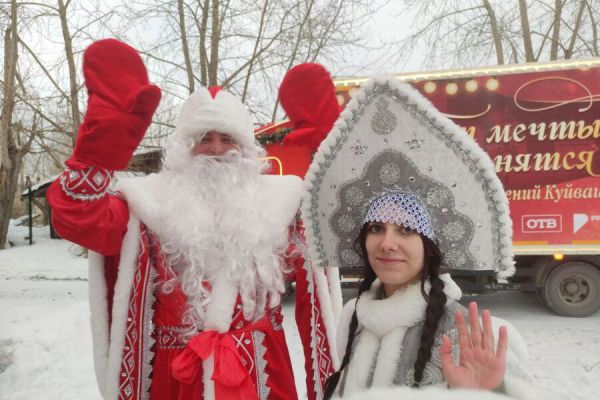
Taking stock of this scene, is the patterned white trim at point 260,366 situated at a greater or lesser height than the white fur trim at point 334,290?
lesser

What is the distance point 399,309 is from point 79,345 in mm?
4977

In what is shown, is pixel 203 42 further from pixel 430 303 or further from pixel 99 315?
pixel 430 303

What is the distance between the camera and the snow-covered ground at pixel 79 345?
4402 mm

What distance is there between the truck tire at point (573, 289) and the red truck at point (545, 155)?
1 cm

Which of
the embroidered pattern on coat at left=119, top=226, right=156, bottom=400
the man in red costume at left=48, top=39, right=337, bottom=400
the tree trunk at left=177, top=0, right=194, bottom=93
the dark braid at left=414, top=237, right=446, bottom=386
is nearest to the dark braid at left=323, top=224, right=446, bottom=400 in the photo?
the dark braid at left=414, top=237, right=446, bottom=386

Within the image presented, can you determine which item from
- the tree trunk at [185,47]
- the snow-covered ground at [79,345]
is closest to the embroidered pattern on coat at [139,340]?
the snow-covered ground at [79,345]

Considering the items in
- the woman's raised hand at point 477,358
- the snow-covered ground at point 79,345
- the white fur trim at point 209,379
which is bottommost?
the snow-covered ground at point 79,345

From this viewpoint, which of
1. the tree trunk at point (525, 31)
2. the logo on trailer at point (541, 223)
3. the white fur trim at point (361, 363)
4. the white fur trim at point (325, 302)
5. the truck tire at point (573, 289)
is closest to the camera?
the white fur trim at point (361, 363)

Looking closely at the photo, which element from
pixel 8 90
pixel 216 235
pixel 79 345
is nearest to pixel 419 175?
pixel 216 235

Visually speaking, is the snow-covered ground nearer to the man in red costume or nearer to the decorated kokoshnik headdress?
the man in red costume

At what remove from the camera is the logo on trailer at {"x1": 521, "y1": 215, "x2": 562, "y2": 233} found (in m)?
6.24

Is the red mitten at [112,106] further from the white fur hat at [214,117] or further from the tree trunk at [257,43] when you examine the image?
the tree trunk at [257,43]

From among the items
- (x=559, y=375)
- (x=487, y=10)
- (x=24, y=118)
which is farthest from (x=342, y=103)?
(x=24, y=118)

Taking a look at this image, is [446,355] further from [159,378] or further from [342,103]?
[342,103]
